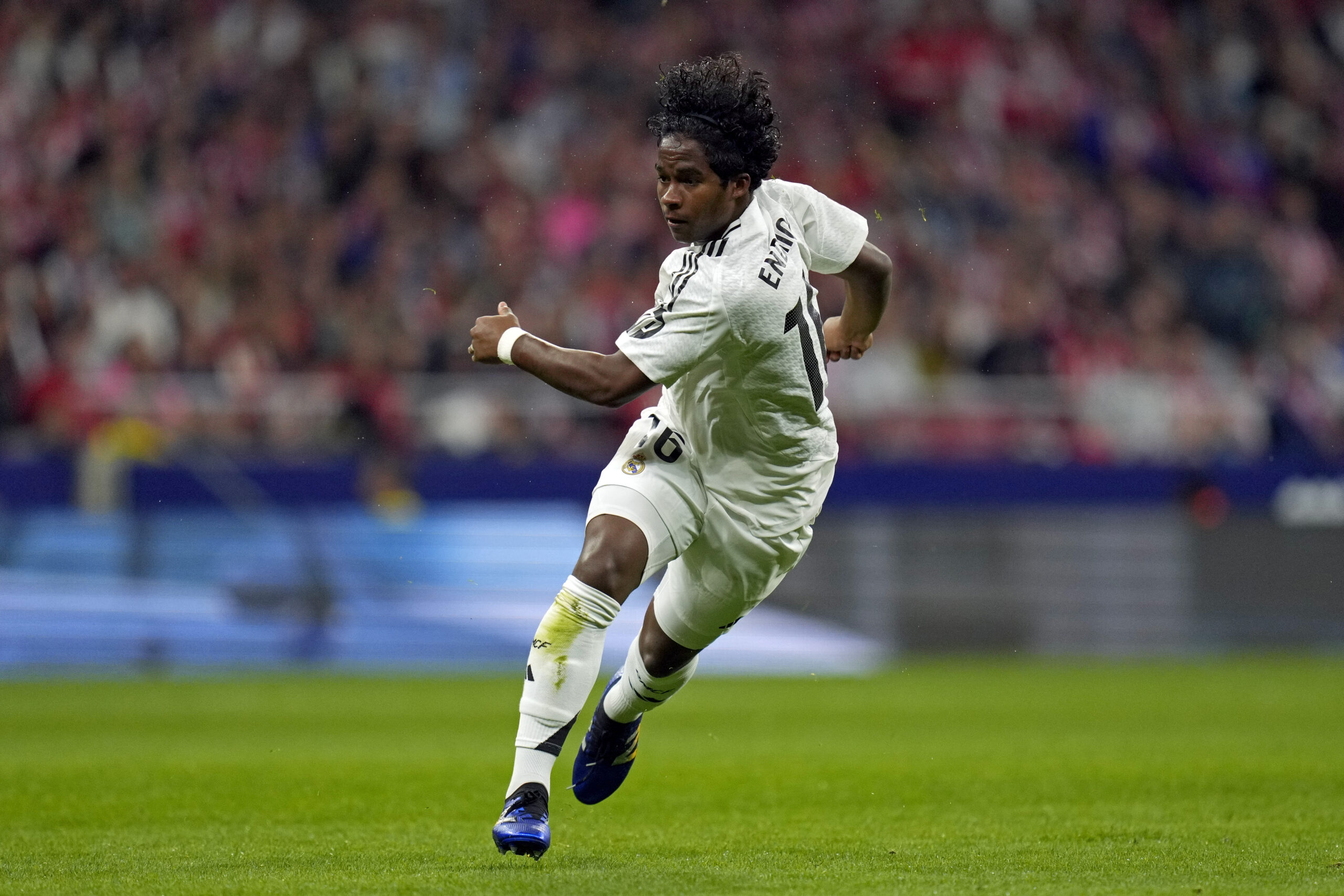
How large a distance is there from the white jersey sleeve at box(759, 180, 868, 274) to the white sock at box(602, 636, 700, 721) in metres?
1.51

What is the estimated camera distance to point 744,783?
855 centimetres

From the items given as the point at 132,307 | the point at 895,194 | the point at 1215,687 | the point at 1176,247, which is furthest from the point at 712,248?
the point at 1176,247

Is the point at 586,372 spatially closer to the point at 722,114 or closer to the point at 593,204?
the point at 722,114

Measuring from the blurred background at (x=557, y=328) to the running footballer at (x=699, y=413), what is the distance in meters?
8.87

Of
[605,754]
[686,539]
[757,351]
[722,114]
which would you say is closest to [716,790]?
[605,754]

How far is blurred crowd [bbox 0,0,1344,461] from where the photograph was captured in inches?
663

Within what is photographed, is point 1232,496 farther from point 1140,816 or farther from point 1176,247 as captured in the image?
point 1140,816

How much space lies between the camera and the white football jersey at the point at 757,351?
5.90 metres

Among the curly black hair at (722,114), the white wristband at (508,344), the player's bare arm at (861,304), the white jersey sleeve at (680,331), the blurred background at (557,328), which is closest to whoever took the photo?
the white jersey sleeve at (680,331)

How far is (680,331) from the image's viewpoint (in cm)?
586

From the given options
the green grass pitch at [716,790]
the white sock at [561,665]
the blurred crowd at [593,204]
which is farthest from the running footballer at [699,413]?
the blurred crowd at [593,204]

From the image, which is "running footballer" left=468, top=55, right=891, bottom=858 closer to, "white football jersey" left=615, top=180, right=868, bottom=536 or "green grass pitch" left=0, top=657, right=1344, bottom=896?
"white football jersey" left=615, top=180, right=868, bottom=536

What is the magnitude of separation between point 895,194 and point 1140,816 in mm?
12251

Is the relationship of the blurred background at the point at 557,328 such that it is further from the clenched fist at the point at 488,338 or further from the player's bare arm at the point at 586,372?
the player's bare arm at the point at 586,372
